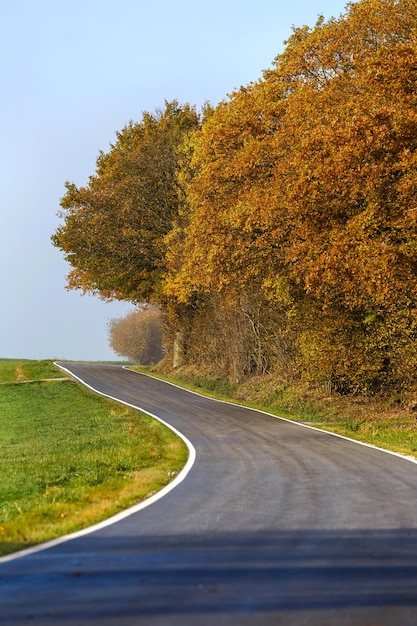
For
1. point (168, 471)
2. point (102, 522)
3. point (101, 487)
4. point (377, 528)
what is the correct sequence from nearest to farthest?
point (377, 528) < point (102, 522) < point (101, 487) < point (168, 471)

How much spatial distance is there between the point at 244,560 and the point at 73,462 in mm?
11111

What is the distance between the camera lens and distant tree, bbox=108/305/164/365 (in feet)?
294

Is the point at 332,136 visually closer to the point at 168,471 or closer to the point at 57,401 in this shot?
the point at 168,471

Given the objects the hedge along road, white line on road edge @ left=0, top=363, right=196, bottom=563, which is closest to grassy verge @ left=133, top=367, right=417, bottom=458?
white line on road edge @ left=0, top=363, right=196, bottom=563

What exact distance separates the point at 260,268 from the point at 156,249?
66.2ft

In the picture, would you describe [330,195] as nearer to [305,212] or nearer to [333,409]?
[305,212]

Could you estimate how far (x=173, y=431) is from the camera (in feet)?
79.2

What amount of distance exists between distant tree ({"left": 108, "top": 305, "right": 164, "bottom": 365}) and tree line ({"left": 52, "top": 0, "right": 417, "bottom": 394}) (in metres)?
41.0

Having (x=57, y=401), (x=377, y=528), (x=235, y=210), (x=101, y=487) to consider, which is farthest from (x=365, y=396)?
(x=377, y=528)

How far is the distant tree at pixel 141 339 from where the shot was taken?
294 ft

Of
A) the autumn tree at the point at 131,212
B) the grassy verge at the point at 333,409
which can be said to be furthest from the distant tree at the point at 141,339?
the grassy verge at the point at 333,409

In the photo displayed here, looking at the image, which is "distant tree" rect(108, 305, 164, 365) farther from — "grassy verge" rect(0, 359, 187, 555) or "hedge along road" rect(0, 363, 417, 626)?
"hedge along road" rect(0, 363, 417, 626)

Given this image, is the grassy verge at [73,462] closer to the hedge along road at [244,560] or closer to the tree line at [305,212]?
the hedge along road at [244,560]

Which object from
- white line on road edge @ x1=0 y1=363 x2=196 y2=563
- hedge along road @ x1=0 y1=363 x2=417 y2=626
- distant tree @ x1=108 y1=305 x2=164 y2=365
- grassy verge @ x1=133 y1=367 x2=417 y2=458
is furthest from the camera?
distant tree @ x1=108 y1=305 x2=164 y2=365
